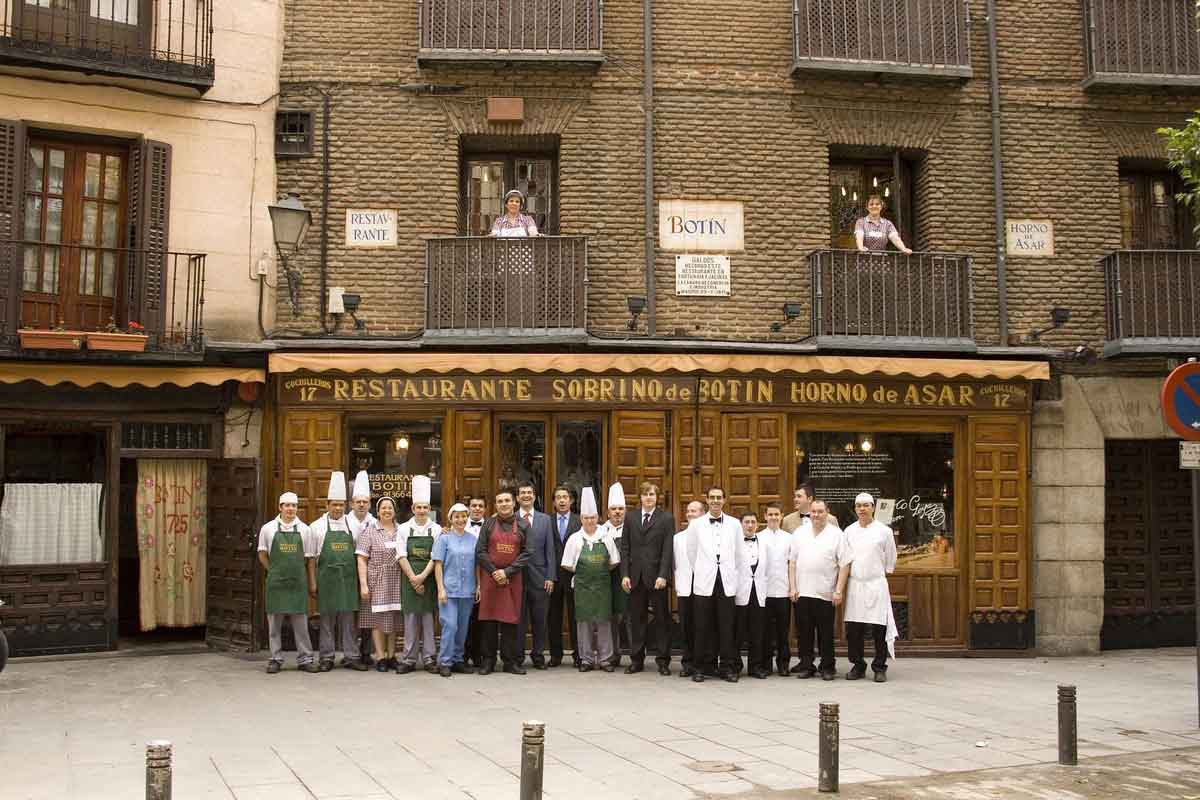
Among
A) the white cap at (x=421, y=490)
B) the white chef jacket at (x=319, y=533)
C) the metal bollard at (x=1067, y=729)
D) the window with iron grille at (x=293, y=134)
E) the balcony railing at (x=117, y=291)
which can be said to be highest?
the window with iron grille at (x=293, y=134)

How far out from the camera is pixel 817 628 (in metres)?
12.1

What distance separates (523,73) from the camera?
14.2 meters

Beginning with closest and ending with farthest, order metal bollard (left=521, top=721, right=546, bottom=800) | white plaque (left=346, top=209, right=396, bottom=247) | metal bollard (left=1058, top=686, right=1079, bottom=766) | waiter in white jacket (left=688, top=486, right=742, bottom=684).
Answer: metal bollard (left=521, top=721, right=546, bottom=800)
metal bollard (left=1058, top=686, right=1079, bottom=766)
waiter in white jacket (left=688, top=486, right=742, bottom=684)
white plaque (left=346, top=209, right=396, bottom=247)

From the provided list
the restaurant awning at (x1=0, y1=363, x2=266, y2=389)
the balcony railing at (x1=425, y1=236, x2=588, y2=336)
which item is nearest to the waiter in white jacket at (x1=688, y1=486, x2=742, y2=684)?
the balcony railing at (x1=425, y1=236, x2=588, y2=336)

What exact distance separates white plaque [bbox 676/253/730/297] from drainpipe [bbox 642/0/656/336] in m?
0.40

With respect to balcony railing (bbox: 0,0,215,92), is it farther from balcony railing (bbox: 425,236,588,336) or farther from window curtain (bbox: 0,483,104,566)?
window curtain (bbox: 0,483,104,566)

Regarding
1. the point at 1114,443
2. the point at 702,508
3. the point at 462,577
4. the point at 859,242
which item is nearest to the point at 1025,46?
the point at 859,242

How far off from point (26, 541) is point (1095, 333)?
13480 mm

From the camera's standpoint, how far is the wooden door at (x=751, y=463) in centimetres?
1371

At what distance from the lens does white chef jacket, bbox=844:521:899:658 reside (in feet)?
38.5

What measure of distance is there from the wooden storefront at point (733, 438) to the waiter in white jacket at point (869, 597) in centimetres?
198

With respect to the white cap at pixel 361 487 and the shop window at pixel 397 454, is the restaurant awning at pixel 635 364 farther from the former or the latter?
the white cap at pixel 361 487

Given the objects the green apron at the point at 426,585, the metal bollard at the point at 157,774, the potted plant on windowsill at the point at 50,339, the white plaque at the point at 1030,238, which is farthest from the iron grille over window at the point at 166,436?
the white plaque at the point at 1030,238

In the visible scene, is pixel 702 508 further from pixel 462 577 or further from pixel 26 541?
pixel 26 541
